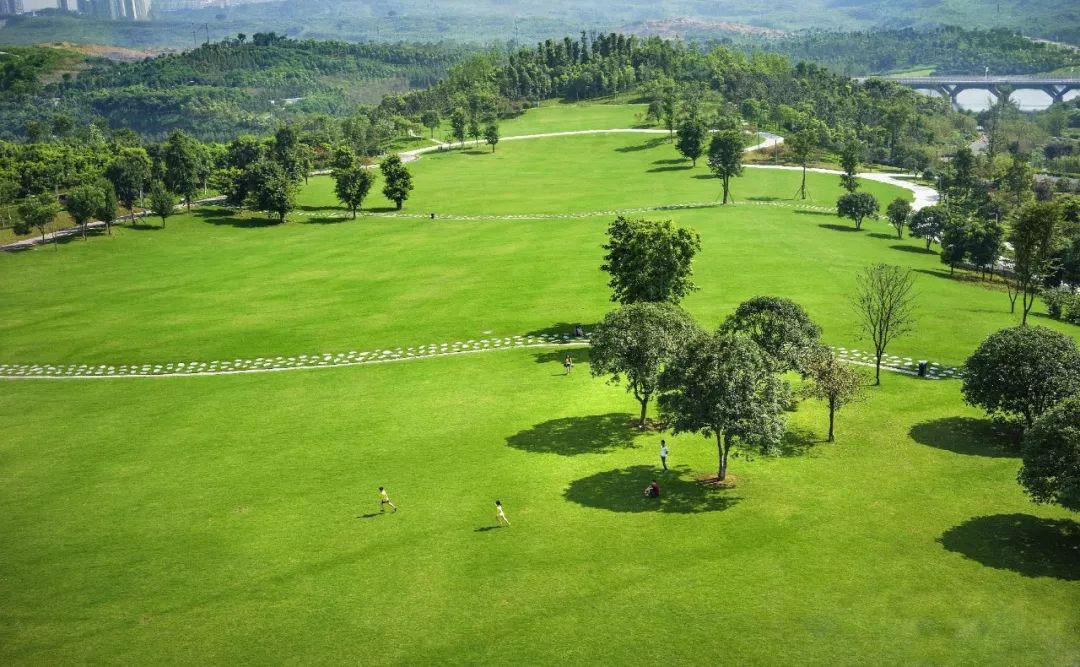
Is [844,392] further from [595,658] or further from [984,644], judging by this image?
[595,658]

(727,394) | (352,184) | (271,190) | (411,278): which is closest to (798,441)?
(727,394)

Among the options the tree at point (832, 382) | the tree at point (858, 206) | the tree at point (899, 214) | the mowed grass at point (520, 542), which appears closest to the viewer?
the mowed grass at point (520, 542)

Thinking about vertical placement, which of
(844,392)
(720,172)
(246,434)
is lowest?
(246,434)

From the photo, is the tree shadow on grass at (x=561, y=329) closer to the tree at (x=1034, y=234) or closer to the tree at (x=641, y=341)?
the tree at (x=641, y=341)

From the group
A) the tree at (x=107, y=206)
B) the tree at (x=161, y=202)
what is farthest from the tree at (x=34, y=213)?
the tree at (x=161, y=202)

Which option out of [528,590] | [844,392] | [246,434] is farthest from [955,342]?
[246,434]

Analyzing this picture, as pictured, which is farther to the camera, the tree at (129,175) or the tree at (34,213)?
the tree at (129,175)

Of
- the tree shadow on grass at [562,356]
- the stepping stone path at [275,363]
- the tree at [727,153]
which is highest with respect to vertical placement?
the tree at [727,153]

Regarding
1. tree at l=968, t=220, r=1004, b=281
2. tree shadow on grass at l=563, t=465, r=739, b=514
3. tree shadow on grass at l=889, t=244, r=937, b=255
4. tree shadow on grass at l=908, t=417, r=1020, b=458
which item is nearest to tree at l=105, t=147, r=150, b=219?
tree shadow on grass at l=563, t=465, r=739, b=514
